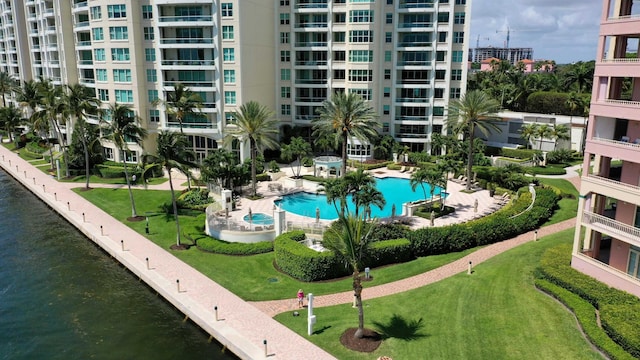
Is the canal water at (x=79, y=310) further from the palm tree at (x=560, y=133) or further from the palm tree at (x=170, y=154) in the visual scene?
the palm tree at (x=560, y=133)

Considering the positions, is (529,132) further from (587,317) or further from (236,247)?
(236,247)

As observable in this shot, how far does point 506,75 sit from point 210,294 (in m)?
98.7

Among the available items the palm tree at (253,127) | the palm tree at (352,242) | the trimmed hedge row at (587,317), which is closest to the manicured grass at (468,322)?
the trimmed hedge row at (587,317)

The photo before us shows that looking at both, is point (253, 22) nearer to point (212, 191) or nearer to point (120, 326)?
point (212, 191)

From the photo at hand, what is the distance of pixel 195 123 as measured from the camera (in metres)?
66.0

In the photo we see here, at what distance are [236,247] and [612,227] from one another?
86.9 ft

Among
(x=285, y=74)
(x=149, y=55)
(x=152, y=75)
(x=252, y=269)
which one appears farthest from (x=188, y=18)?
(x=252, y=269)

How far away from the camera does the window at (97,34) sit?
6669 cm

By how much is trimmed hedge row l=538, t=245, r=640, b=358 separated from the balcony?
303 cm

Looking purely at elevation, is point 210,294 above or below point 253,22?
below

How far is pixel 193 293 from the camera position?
31938 millimetres

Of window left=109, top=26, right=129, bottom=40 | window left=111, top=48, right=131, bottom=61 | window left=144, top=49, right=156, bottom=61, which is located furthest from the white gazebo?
window left=109, top=26, right=129, bottom=40

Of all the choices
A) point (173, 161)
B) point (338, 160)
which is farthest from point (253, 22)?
point (173, 161)

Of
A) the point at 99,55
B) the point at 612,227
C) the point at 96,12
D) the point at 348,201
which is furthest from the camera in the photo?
the point at 99,55
